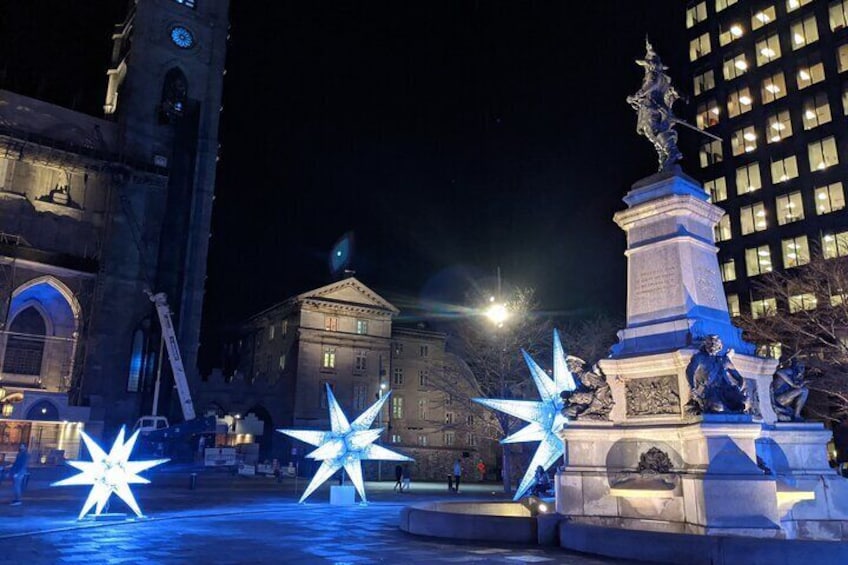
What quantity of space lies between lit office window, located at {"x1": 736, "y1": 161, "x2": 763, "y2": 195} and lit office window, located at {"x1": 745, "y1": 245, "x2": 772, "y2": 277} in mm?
5866

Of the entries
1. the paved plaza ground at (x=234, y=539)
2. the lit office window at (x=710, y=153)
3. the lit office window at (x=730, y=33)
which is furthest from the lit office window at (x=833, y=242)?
the paved plaza ground at (x=234, y=539)

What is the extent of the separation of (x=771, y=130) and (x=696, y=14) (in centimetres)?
1759

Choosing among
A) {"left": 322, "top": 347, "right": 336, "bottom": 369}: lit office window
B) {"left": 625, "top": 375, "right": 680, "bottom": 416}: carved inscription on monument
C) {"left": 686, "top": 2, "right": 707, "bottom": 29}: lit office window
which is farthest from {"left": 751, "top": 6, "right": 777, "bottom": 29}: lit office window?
{"left": 625, "top": 375, "right": 680, "bottom": 416}: carved inscription on monument

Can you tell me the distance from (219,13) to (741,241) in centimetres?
5587

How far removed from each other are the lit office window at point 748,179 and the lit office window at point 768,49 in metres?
9.71

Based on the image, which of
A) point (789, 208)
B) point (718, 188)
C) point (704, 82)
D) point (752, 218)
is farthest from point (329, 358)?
point (704, 82)

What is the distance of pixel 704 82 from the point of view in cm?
6631

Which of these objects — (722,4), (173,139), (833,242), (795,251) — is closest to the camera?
(833,242)

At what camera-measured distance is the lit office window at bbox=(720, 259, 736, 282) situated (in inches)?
2363

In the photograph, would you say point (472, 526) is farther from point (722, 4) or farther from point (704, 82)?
point (722, 4)

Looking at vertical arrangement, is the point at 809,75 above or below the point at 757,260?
above

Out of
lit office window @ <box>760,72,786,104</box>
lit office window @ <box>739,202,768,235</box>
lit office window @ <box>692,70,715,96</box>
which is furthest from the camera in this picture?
lit office window @ <box>692,70,715,96</box>

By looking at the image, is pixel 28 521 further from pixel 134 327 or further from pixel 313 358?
pixel 313 358

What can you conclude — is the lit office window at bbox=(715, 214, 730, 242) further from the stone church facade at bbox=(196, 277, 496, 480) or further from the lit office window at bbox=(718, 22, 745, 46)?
the stone church facade at bbox=(196, 277, 496, 480)
